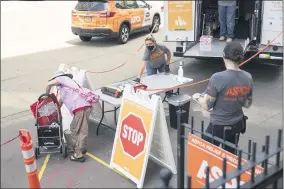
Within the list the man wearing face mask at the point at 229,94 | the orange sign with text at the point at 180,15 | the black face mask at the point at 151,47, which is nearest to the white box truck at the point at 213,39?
the orange sign with text at the point at 180,15

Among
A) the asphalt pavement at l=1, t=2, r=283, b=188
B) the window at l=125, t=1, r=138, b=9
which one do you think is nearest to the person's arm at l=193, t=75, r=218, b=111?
the asphalt pavement at l=1, t=2, r=283, b=188

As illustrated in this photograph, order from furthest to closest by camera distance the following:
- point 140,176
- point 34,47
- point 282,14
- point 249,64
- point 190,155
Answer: point 34,47 → point 249,64 → point 282,14 → point 140,176 → point 190,155

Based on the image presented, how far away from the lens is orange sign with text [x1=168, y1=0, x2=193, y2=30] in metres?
9.41

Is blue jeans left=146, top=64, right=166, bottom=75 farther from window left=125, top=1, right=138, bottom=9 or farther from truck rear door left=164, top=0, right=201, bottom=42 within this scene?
window left=125, top=1, right=138, bottom=9

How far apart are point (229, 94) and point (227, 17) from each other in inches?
244

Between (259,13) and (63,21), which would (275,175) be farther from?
(63,21)

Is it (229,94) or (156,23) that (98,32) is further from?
(229,94)

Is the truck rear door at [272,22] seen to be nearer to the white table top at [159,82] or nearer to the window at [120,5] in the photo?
the white table top at [159,82]

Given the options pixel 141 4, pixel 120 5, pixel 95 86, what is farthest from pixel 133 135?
pixel 141 4

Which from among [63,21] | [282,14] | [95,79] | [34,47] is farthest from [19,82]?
[63,21]

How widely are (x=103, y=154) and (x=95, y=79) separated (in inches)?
163

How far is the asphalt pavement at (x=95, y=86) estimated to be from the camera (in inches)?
206

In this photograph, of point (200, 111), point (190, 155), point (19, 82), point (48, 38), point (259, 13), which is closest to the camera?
point (190, 155)

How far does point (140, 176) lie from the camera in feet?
16.8
